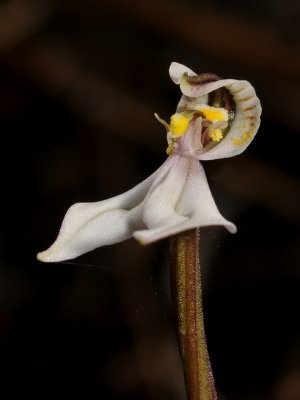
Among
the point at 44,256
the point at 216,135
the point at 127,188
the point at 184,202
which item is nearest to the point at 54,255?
the point at 44,256

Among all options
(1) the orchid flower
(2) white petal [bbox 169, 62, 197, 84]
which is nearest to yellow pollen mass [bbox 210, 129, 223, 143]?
(1) the orchid flower

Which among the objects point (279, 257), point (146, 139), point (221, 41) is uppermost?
point (221, 41)

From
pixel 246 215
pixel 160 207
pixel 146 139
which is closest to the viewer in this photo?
pixel 160 207

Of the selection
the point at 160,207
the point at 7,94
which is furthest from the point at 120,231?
the point at 7,94

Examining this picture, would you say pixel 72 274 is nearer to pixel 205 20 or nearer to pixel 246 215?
pixel 246 215

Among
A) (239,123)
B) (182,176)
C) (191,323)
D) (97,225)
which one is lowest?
(191,323)

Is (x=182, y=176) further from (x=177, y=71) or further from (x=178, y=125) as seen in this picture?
(x=177, y=71)
